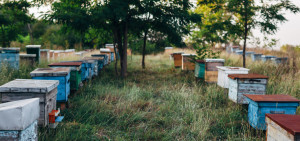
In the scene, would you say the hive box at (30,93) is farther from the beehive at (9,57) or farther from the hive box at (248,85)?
the beehive at (9,57)

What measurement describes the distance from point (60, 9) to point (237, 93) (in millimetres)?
5847

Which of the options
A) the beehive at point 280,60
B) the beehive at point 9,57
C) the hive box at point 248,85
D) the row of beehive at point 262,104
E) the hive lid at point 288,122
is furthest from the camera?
the beehive at point 280,60

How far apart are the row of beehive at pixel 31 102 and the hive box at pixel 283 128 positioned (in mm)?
2411

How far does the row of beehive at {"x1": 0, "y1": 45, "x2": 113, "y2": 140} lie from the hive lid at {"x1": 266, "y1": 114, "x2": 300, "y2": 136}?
2398 millimetres

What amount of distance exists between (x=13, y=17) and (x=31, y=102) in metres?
9.62

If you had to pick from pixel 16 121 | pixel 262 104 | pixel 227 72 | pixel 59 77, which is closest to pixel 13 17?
pixel 59 77

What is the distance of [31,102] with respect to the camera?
217 cm

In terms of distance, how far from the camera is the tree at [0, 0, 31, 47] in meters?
9.80

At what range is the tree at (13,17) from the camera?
9797 millimetres

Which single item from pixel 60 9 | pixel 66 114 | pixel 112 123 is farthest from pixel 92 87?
pixel 60 9

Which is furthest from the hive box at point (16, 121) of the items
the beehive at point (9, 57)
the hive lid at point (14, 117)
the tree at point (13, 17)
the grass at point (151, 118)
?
the tree at point (13, 17)

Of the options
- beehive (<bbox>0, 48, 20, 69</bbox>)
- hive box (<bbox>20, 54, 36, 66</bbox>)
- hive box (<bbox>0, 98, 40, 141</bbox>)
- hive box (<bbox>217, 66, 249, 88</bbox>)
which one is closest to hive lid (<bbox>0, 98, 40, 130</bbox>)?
hive box (<bbox>0, 98, 40, 141</bbox>)

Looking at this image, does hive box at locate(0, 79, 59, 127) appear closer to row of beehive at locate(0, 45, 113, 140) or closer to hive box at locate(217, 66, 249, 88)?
row of beehive at locate(0, 45, 113, 140)

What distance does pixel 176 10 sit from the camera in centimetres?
754
